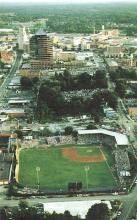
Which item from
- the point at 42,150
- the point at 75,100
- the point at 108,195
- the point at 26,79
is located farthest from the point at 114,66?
the point at 108,195

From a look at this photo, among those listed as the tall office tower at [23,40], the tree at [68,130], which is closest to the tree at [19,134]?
the tree at [68,130]

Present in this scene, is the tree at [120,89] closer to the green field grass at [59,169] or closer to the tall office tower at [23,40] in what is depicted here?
the green field grass at [59,169]

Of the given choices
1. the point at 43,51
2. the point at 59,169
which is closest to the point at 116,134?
the point at 59,169

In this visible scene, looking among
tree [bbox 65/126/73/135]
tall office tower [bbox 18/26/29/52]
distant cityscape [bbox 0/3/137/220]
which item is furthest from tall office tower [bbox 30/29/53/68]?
tree [bbox 65/126/73/135]

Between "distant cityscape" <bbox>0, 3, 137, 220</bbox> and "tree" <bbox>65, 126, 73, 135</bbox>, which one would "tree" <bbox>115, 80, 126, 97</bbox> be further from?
"tree" <bbox>65, 126, 73, 135</bbox>

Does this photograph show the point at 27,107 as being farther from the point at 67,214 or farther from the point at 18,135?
the point at 67,214

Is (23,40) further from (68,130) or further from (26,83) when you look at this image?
(68,130)
